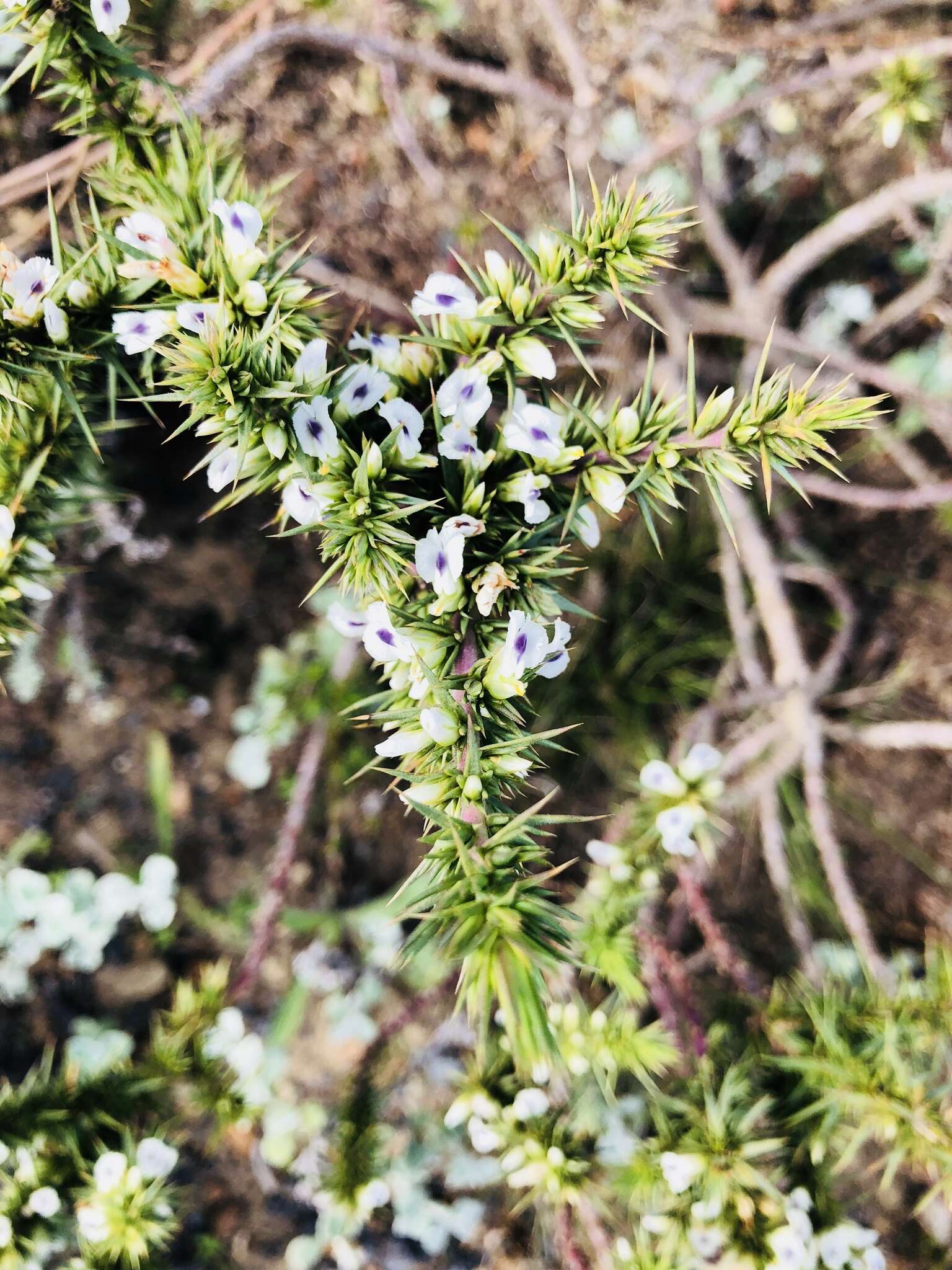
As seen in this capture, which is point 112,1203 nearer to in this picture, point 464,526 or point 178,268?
point 464,526

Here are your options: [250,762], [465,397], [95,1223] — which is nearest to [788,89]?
[465,397]

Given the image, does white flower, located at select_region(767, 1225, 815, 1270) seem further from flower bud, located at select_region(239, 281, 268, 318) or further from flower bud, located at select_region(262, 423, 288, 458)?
flower bud, located at select_region(239, 281, 268, 318)

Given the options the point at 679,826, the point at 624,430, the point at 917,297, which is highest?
the point at 624,430

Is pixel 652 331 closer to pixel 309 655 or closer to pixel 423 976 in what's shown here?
pixel 309 655

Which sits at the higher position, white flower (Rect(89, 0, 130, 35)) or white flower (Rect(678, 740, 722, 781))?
white flower (Rect(89, 0, 130, 35))

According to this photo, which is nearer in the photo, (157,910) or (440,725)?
(440,725)

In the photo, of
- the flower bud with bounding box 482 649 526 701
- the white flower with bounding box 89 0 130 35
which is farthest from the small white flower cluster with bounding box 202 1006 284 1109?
the white flower with bounding box 89 0 130 35
